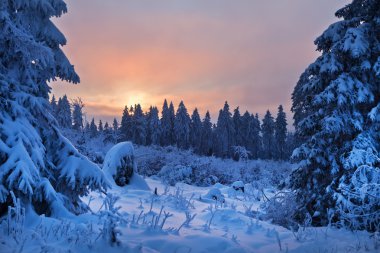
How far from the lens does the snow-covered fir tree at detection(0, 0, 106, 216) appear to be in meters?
5.57

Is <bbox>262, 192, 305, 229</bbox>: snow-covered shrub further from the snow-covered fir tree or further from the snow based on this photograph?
the snow

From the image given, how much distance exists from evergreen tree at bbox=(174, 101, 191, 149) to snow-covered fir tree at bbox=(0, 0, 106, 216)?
64.3 meters

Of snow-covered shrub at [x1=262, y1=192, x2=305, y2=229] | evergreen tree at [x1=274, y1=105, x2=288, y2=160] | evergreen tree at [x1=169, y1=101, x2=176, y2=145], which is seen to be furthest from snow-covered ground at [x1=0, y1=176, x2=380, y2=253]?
evergreen tree at [x1=169, y1=101, x2=176, y2=145]

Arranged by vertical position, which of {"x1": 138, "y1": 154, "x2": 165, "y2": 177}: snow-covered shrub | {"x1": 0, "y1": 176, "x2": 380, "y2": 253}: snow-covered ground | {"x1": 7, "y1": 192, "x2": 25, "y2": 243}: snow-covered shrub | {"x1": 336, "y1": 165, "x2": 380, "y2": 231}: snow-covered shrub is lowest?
{"x1": 0, "y1": 176, "x2": 380, "y2": 253}: snow-covered ground

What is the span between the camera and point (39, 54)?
618cm

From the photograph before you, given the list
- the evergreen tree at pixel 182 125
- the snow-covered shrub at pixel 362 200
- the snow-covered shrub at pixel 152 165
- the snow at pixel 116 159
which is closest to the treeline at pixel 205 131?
the evergreen tree at pixel 182 125

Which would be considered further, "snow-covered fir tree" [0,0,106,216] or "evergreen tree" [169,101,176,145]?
"evergreen tree" [169,101,176,145]

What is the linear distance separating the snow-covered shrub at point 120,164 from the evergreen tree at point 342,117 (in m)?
7.93

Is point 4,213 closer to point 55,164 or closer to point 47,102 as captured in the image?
point 55,164

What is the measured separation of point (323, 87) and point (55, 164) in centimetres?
709

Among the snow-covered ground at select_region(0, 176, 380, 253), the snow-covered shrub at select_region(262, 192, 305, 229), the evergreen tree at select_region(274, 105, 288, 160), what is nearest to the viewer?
the snow-covered ground at select_region(0, 176, 380, 253)

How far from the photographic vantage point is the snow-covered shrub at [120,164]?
14758mm

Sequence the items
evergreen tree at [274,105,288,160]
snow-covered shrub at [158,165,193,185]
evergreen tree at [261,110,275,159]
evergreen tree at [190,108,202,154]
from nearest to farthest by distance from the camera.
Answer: snow-covered shrub at [158,165,193,185], evergreen tree at [274,105,288,160], evergreen tree at [261,110,275,159], evergreen tree at [190,108,202,154]

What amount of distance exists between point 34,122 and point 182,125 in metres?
65.8
